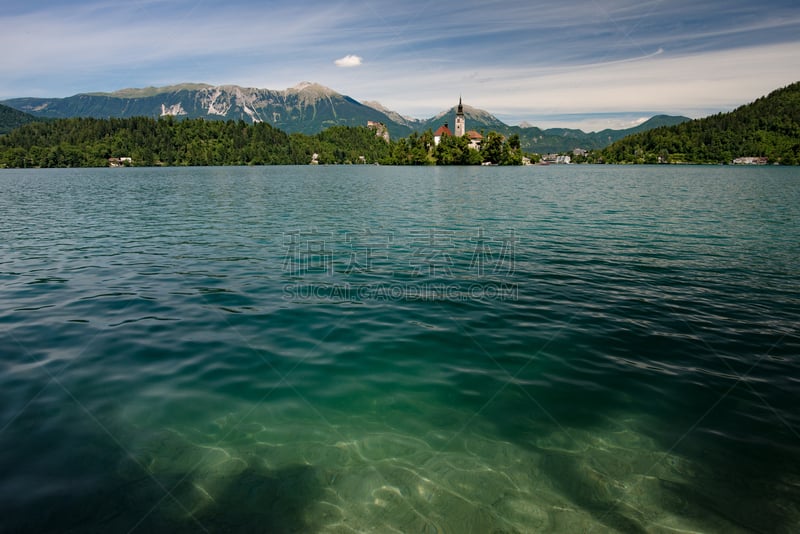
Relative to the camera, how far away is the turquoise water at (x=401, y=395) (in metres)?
5.71

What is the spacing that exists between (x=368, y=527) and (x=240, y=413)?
358cm

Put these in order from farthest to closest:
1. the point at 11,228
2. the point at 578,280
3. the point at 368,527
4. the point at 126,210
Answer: the point at 126,210 < the point at 11,228 < the point at 578,280 < the point at 368,527

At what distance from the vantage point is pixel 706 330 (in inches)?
454

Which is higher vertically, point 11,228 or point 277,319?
point 11,228

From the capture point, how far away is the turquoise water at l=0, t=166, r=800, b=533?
18.7ft

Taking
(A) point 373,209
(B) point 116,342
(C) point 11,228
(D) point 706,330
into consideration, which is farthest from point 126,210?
(D) point 706,330

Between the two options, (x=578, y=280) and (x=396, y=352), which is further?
(x=578, y=280)

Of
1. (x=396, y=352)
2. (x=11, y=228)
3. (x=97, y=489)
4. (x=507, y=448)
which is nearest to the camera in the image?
(x=97, y=489)

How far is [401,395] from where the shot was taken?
→ 8398 millimetres

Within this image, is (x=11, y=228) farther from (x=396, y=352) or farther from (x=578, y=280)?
(x=578, y=280)

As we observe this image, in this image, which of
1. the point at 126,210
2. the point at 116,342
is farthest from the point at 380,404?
the point at 126,210

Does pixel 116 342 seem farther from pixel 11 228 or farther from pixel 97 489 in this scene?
pixel 11 228

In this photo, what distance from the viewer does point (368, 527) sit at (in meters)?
5.40

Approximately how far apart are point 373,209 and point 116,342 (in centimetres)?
3143
